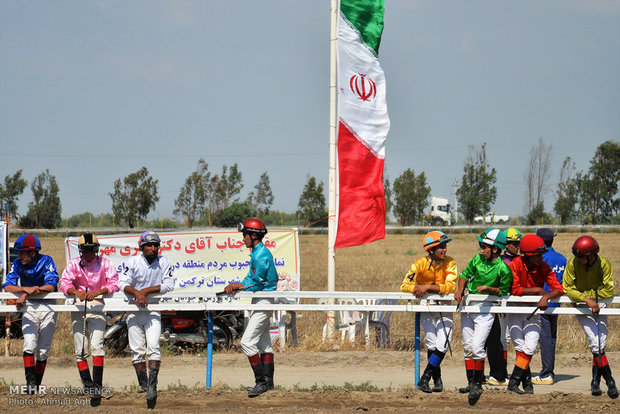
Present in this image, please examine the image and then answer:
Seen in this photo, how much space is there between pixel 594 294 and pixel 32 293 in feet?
20.6

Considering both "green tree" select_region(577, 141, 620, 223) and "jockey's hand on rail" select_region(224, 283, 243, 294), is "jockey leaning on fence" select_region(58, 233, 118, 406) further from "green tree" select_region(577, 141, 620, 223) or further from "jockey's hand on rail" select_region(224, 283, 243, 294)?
"green tree" select_region(577, 141, 620, 223)

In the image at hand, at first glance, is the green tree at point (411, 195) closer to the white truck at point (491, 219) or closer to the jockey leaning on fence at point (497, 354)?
the white truck at point (491, 219)

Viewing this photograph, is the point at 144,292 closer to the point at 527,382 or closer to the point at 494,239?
the point at 494,239

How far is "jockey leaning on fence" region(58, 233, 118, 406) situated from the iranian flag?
203 inches

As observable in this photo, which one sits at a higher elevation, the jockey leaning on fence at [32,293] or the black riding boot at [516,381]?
the jockey leaning on fence at [32,293]

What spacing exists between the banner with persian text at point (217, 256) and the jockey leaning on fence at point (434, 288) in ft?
16.2

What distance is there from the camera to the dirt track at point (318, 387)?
313 inches

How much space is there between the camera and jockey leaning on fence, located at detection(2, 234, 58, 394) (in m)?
8.41

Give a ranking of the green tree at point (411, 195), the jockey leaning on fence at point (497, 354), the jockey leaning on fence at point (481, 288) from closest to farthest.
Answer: the jockey leaning on fence at point (481, 288)
the jockey leaning on fence at point (497, 354)
the green tree at point (411, 195)

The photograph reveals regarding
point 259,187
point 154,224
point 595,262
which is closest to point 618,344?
point 595,262

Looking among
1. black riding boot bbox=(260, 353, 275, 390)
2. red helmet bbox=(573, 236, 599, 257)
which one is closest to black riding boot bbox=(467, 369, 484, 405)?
red helmet bbox=(573, 236, 599, 257)

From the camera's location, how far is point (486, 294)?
8438 mm

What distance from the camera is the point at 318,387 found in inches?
341

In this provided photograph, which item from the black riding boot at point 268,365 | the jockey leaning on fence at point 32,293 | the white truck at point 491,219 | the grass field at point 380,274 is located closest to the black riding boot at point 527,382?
the black riding boot at point 268,365
